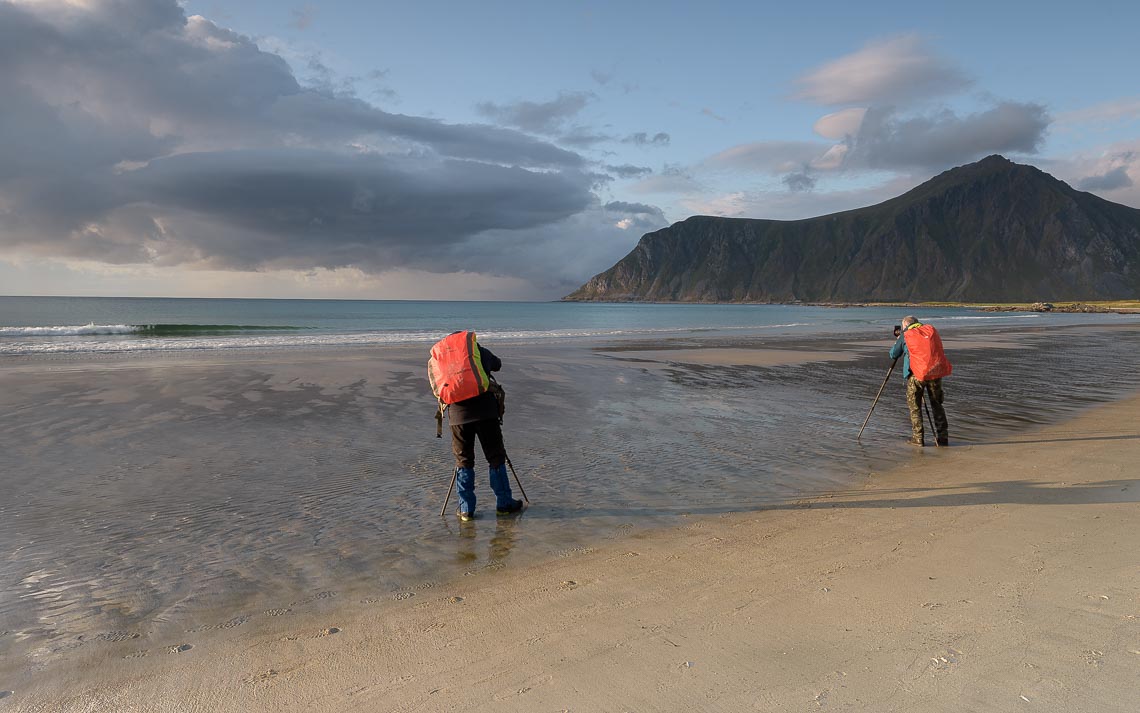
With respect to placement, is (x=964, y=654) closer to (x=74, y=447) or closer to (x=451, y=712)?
(x=451, y=712)

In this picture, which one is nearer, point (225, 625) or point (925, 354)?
point (225, 625)

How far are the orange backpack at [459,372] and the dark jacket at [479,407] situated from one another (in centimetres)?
8

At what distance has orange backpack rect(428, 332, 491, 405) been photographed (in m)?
6.59

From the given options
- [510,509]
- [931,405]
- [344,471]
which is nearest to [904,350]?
[931,405]

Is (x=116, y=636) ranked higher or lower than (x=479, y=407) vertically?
lower

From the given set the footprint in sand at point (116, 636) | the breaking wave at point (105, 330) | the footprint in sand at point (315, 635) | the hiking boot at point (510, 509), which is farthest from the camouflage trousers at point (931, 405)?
the breaking wave at point (105, 330)

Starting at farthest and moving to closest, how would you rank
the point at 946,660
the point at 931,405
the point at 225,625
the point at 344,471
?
the point at 931,405 → the point at 344,471 → the point at 225,625 → the point at 946,660

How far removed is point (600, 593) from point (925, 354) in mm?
7886

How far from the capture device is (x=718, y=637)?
153 inches

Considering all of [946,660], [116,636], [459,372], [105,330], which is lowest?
[946,660]

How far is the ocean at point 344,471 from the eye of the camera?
4.87 meters

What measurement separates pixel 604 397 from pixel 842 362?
1326 cm

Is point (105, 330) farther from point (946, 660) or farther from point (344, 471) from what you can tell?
point (946, 660)

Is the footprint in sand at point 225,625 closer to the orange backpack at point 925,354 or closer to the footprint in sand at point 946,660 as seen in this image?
the footprint in sand at point 946,660
